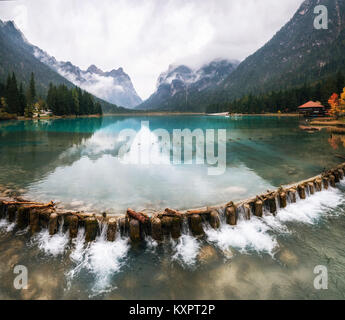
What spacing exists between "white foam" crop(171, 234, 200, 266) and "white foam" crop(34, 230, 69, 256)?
489cm

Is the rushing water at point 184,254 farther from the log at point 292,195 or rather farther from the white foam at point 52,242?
the log at point 292,195

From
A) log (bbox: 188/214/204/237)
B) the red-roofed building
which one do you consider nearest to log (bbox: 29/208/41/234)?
log (bbox: 188/214/204/237)

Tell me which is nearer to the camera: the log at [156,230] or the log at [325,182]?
the log at [156,230]

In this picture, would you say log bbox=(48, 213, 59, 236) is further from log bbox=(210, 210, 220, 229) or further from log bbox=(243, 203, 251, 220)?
log bbox=(243, 203, 251, 220)

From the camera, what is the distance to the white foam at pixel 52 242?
883cm

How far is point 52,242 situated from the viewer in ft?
30.7

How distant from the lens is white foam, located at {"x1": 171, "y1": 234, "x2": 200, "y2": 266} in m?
8.37

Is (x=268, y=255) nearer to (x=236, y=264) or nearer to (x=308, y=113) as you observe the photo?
(x=236, y=264)

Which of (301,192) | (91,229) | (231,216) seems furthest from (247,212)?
(91,229)

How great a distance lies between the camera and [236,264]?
8211mm

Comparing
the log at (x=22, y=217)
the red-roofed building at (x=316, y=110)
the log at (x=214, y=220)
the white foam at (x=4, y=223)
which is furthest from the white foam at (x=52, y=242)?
the red-roofed building at (x=316, y=110)

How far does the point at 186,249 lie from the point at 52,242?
6.08 meters

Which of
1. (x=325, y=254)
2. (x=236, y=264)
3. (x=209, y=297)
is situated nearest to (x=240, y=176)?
(x=325, y=254)

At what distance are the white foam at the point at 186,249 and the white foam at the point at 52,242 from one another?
193 inches
